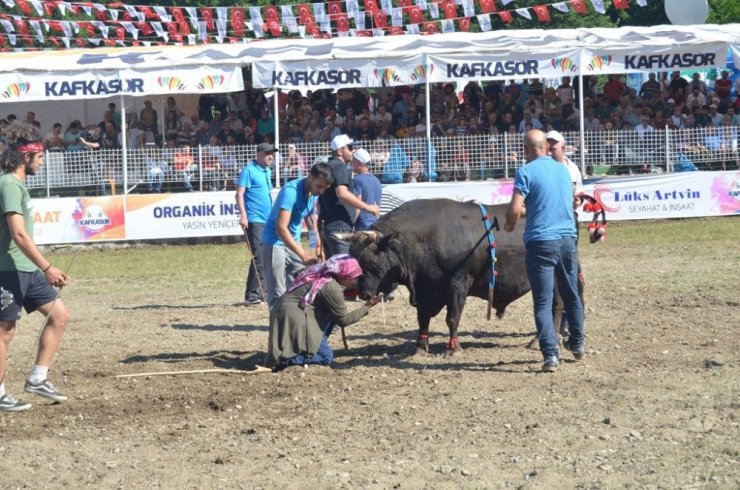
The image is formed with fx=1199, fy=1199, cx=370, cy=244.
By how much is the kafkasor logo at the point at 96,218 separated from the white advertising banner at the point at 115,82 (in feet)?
7.51

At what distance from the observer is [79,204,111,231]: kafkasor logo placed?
22984 mm

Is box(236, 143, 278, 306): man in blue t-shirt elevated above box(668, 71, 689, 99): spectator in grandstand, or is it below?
below

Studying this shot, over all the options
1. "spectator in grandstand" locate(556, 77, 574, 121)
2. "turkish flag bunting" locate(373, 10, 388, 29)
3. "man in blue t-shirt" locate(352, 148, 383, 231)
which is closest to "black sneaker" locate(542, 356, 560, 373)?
"man in blue t-shirt" locate(352, 148, 383, 231)

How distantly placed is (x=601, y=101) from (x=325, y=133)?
19.3 feet

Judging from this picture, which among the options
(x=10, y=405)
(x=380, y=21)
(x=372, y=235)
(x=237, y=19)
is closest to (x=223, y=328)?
(x=372, y=235)

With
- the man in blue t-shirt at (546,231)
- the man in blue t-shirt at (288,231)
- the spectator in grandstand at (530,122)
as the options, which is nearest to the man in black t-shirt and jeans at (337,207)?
the man in blue t-shirt at (288,231)

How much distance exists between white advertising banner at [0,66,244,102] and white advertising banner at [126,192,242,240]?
2154 millimetres

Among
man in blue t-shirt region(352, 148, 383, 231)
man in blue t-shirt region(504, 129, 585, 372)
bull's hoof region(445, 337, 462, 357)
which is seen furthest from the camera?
man in blue t-shirt region(352, 148, 383, 231)

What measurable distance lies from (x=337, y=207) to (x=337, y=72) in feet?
36.7

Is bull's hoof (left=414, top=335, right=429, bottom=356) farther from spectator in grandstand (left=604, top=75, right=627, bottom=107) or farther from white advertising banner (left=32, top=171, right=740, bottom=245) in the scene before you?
spectator in grandstand (left=604, top=75, right=627, bottom=107)

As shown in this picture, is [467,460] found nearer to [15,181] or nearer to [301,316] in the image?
[301,316]

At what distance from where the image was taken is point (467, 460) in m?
7.57

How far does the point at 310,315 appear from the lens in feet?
34.8

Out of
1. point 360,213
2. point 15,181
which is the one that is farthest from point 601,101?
point 15,181
